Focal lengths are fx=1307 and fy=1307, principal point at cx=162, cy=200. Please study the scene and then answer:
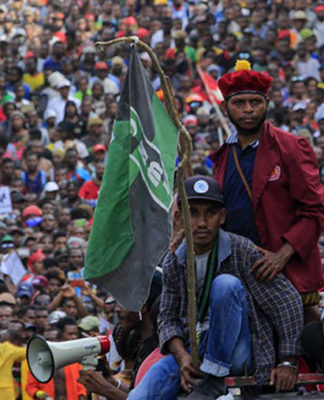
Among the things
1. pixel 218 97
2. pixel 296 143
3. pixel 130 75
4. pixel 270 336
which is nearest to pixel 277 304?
pixel 270 336

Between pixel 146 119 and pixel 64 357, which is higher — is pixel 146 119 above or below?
above

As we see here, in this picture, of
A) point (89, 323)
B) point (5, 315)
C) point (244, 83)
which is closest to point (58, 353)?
point (244, 83)

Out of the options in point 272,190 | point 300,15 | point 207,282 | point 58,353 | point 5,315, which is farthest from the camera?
point 300,15

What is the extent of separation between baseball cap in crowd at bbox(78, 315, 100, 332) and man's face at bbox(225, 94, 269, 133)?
5754 millimetres

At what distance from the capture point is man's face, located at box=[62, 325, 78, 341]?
1274 cm

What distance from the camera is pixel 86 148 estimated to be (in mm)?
20531

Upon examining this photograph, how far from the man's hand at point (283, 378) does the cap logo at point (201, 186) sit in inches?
42.0

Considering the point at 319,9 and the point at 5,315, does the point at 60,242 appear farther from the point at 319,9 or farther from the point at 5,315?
the point at 319,9

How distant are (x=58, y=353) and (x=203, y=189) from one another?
1327 millimetres

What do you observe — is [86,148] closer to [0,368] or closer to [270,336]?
[0,368]

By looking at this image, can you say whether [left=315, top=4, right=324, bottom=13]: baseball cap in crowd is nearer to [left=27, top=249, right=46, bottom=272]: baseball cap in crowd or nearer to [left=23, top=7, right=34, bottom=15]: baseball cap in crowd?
[left=23, top=7, right=34, bottom=15]: baseball cap in crowd

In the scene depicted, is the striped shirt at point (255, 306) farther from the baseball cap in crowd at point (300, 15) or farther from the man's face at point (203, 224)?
the baseball cap in crowd at point (300, 15)

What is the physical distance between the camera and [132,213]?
7.14 meters

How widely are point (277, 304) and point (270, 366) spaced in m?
0.34
